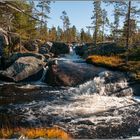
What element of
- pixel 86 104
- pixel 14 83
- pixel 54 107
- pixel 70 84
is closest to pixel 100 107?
pixel 86 104

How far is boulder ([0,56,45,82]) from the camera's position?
2944 centimetres

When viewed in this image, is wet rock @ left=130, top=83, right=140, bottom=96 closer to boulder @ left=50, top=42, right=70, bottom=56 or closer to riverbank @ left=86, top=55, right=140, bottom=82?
riverbank @ left=86, top=55, right=140, bottom=82

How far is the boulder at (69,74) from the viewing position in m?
26.3

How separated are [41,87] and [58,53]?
2256 cm

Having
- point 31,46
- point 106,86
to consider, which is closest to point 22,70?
point 106,86

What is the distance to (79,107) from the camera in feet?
61.8

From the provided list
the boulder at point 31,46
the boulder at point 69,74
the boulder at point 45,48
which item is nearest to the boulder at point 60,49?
the boulder at point 45,48

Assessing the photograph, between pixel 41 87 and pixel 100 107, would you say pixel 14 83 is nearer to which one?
pixel 41 87

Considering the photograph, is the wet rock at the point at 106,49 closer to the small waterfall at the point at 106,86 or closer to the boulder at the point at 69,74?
the boulder at the point at 69,74

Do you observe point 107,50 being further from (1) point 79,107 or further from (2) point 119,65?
(1) point 79,107

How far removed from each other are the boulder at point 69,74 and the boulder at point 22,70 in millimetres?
1694

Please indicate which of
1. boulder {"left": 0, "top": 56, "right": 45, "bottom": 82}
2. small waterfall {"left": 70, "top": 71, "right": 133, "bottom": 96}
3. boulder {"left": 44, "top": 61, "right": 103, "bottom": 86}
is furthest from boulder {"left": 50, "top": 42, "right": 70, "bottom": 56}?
small waterfall {"left": 70, "top": 71, "right": 133, "bottom": 96}

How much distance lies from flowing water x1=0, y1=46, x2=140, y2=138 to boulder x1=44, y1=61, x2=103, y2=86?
0.79m

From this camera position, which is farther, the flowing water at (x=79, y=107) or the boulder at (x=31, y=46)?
the boulder at (x=31, y=46)
